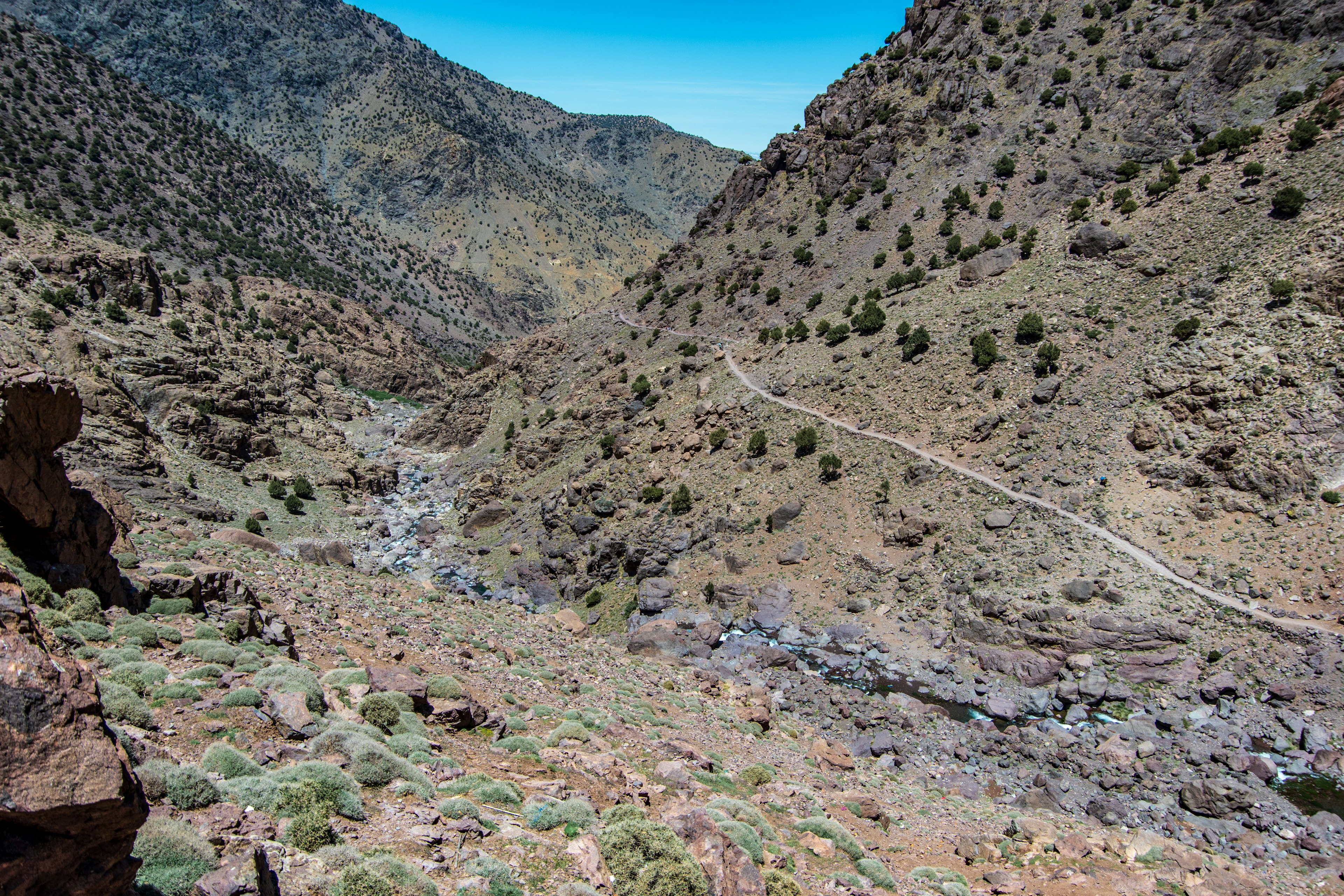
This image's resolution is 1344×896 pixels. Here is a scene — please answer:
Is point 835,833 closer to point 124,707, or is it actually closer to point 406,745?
point 406,745

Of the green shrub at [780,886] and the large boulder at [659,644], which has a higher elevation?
the green shrub at [780,886]

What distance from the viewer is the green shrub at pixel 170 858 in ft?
20.5

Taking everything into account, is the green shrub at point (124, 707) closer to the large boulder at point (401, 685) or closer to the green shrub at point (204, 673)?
the green shrub at point (204, 673)

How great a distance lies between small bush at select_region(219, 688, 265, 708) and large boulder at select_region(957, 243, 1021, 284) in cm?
4387

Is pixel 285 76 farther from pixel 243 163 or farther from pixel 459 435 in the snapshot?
pixel 459 435

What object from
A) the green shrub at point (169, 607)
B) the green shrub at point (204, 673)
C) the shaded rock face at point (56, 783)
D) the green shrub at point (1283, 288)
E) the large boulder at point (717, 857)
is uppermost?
the green shrub at point (1283, 288)

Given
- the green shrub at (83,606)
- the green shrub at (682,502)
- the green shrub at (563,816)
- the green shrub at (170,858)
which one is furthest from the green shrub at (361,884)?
the green shrub at (682,502)

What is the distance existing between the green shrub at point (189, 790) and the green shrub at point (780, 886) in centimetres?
733

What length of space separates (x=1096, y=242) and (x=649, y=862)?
4268 cm

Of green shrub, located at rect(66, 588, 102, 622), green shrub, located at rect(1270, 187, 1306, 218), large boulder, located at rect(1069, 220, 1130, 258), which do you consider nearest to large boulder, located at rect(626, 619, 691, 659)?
green shrub, located at rect(66, 588, 102, 622)

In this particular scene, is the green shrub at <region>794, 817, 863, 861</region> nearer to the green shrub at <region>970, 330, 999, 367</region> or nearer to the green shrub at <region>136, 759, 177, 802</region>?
the green shrub at <region>136, 759, 177, 802</region>

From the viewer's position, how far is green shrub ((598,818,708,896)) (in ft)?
29.1

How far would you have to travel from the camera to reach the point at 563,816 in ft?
33.9

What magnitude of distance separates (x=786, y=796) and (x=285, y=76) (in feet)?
720
